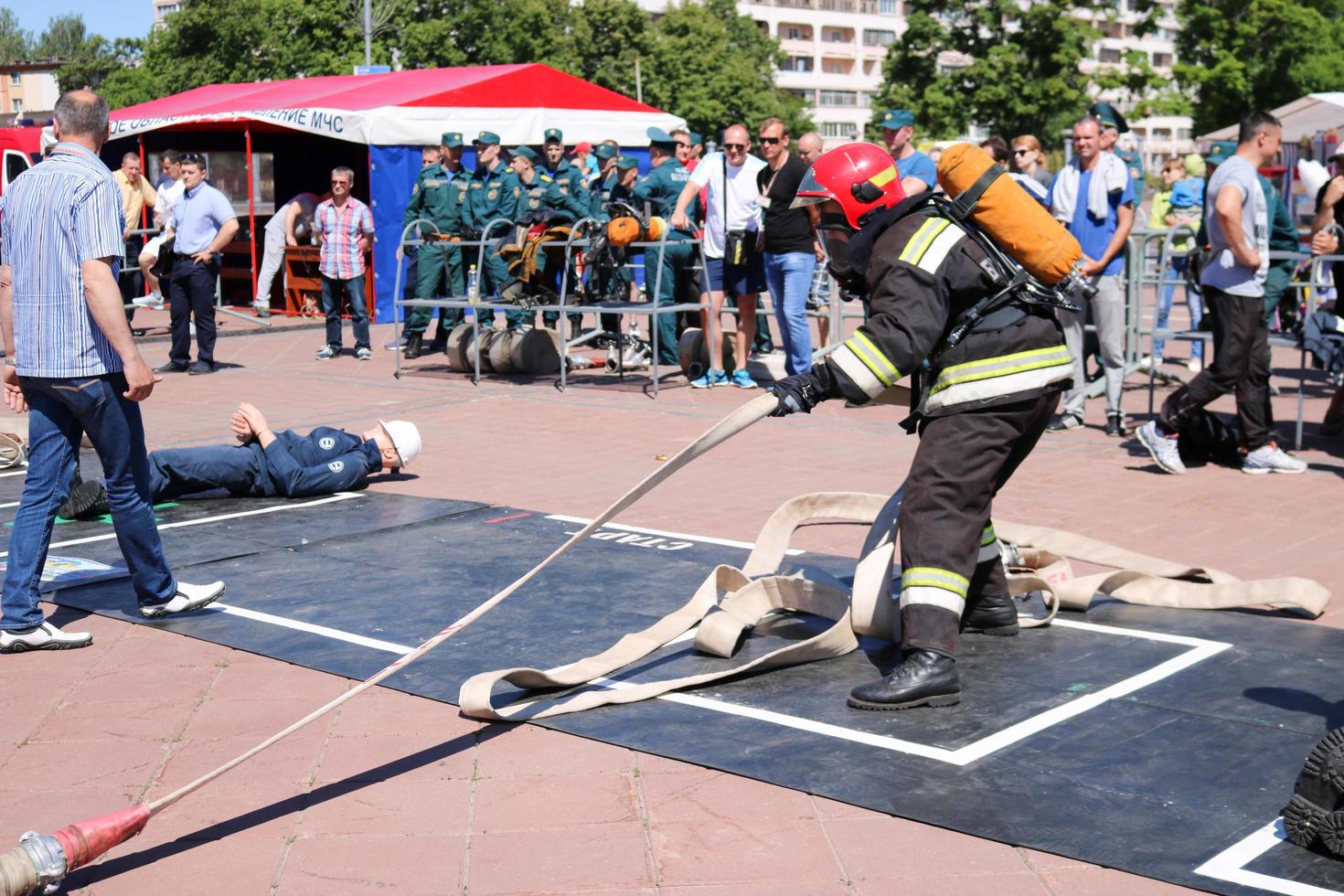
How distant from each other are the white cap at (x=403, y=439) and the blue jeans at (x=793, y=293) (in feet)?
13.8

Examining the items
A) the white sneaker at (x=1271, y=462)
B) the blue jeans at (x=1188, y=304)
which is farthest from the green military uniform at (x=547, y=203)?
the white sneaker at (x=1271, y=462)

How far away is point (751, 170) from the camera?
12773mm

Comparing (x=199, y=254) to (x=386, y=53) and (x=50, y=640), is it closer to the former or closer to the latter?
(x=50, y=640)

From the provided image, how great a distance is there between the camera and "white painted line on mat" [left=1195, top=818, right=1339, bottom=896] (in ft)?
11.9

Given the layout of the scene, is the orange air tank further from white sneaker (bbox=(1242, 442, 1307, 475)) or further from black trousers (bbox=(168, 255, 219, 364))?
black trousers (bbox=(168, 255, 219, 364))

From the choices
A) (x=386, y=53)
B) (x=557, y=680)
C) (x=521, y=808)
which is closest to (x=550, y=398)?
(x=557, y=680)

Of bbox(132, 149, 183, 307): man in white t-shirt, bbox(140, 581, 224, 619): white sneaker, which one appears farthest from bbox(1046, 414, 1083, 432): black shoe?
bbox(132, 149, 183, 307): man in white t-shirt

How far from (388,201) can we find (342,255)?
3.95 m

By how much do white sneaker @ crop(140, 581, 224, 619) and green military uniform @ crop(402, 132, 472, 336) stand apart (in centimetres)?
941

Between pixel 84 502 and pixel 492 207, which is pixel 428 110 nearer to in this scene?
pixel 492 207

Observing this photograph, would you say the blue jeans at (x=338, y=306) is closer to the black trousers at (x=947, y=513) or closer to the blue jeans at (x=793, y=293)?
the blue jeans at (x=793, y=293)

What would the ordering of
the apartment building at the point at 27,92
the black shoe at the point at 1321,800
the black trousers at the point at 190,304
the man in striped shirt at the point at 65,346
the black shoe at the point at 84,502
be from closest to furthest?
the black shoe at the point at 1321,800
the man in striped shirt at the point at 65,346
the black shoe at the point at 84,502
the black trousers at the point at 190,304
the apartment building at the point at 27,92

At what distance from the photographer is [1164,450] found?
9.18 m

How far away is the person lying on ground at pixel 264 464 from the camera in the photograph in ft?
27.0
